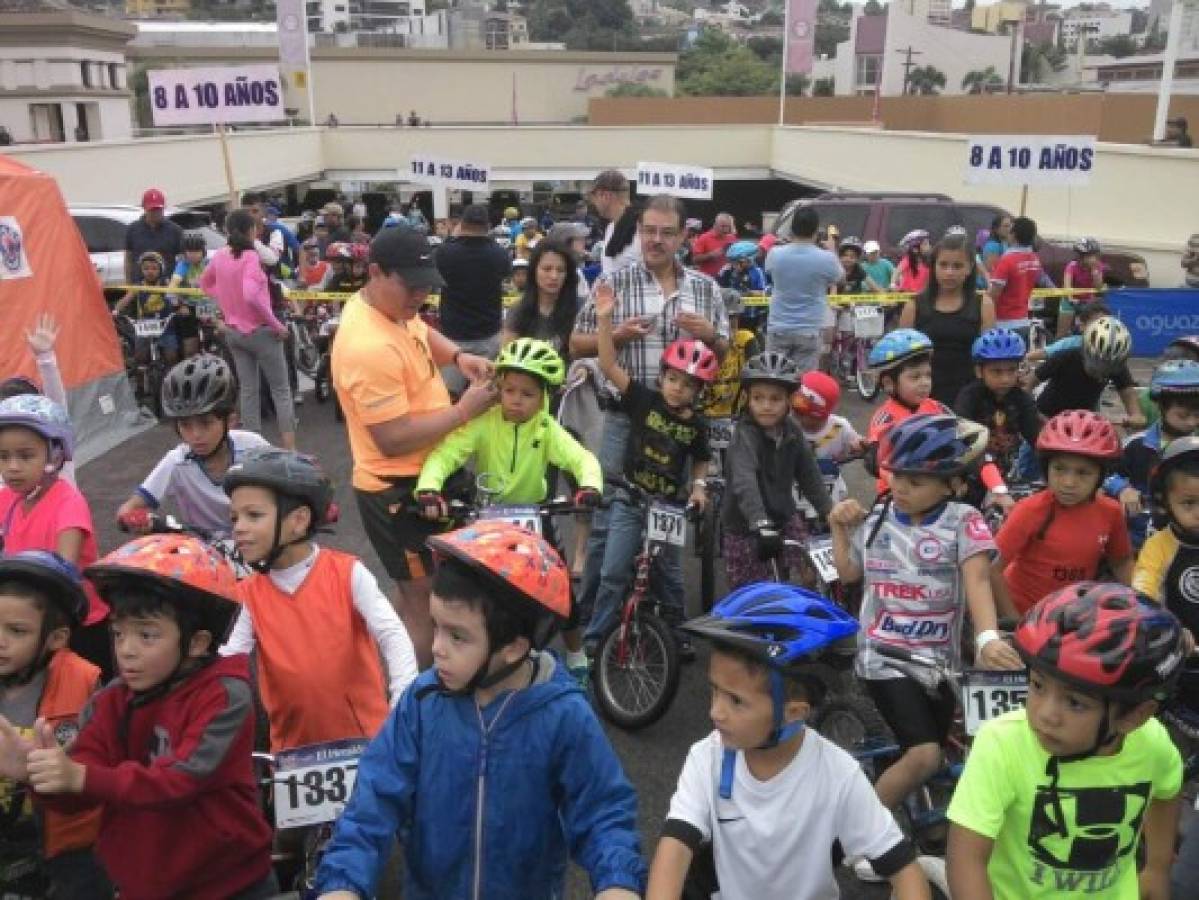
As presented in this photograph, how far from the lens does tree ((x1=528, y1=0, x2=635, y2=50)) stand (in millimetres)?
135300

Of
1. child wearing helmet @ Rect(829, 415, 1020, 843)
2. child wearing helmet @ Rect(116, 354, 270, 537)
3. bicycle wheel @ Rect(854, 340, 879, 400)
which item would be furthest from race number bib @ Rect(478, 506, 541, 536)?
bicycle wheel @ Rect(854, 340, 879, 400)

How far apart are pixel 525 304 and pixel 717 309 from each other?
5.03ft

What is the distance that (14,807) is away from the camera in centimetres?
326

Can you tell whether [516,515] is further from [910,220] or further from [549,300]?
[910,220]

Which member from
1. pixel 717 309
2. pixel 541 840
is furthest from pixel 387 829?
pixel 717 309

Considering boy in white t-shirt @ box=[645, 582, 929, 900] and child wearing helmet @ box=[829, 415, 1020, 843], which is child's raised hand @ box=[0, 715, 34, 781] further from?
child wearing helmet @ box=[829, 415, 1020, 843]

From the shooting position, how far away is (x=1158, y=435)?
5.48m

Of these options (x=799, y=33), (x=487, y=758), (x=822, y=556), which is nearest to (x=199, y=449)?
(x=487, y=758)

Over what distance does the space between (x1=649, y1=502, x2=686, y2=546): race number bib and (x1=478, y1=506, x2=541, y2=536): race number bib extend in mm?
846

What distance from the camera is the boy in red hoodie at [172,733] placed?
2922mm

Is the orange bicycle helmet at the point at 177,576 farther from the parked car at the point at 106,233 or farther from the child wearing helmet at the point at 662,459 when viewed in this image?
the parked car at the point at 106,233

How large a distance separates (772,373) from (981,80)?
324 ft

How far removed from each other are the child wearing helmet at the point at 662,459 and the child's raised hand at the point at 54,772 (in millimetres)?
3271

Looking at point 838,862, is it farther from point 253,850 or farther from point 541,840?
point 253,850
